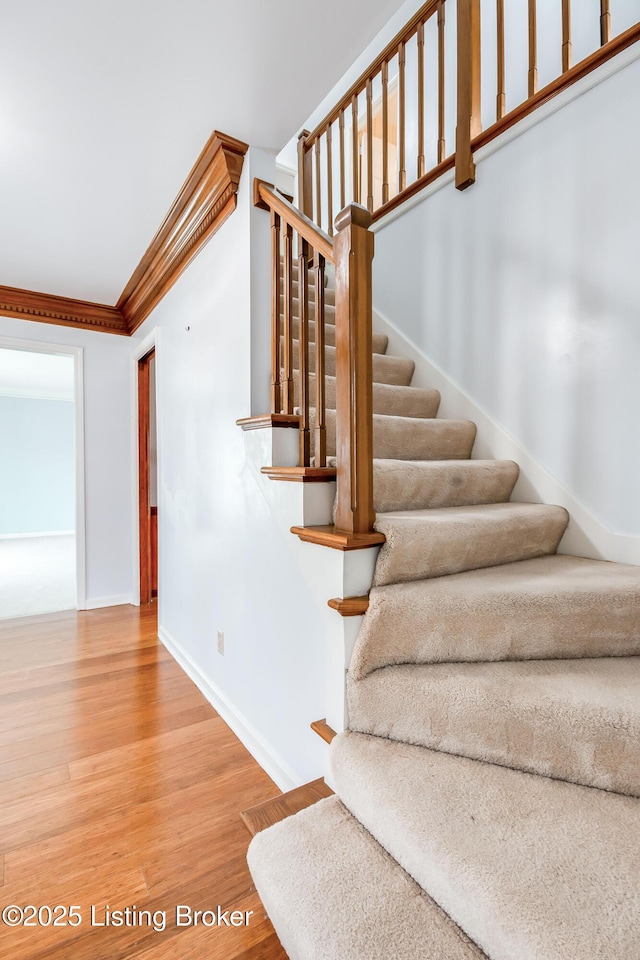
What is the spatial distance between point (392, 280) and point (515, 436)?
128 centimetres

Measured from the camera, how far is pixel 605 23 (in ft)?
5.56

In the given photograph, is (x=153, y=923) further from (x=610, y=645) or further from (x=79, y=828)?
(x=610, y=645)

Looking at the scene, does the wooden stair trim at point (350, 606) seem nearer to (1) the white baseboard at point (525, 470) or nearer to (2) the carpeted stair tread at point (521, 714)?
(2) the carpeted stair tread at point (521, 714)

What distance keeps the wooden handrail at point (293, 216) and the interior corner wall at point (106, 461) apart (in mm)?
2488

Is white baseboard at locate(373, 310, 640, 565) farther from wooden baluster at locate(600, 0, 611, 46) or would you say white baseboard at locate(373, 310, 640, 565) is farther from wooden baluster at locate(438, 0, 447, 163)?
wooden baluster at locate(600, 0, 611, 46)

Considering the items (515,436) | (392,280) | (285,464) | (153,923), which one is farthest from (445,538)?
(392,280)

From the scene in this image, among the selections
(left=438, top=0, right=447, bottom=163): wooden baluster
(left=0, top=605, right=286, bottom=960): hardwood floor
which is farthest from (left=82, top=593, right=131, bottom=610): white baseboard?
(left=438, top=0, right=447, bottom=163): wooden baluster

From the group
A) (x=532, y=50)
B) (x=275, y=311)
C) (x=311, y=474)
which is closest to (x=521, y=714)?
(x=311, y=474)

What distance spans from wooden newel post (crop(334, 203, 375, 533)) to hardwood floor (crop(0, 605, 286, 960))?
1.03 m

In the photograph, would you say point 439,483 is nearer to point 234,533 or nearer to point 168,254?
point 234,533

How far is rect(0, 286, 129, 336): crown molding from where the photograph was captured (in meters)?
3.40

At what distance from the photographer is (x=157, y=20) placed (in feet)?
4.47

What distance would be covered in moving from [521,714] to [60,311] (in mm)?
3952

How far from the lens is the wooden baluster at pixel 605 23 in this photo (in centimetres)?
168
